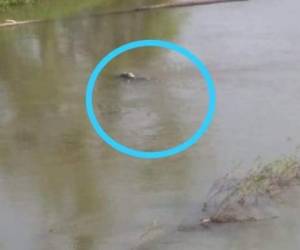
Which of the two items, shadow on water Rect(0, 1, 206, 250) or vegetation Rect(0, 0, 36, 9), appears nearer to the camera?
shadow on water Rect(0, 1, 206, 250)

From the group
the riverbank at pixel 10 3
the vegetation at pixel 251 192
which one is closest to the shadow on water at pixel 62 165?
the vegetation at pixel 251 192

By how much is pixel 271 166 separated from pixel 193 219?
729mm

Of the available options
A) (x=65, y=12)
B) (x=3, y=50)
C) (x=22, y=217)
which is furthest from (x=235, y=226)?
(x=65, y=12)

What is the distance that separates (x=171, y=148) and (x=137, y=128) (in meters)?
0.48

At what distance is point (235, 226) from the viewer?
13.7 feet

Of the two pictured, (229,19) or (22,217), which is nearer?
(22,217)

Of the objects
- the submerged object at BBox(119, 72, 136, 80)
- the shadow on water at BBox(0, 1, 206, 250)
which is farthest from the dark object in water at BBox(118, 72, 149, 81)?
the shadow on water at BBox(0, 1, 206, 250)

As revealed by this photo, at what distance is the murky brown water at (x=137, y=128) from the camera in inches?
166

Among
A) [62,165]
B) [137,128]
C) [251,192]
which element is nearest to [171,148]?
[137,128]

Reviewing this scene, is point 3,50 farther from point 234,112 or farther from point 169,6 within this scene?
point 234,112

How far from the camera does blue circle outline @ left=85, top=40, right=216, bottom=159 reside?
5223 millimetres

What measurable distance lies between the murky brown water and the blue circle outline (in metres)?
0.07

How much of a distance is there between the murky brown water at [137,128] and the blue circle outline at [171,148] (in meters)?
0.07

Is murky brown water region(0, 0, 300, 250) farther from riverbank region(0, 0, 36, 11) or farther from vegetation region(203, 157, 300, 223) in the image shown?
riverbank region(0, 0, 36, 11)
